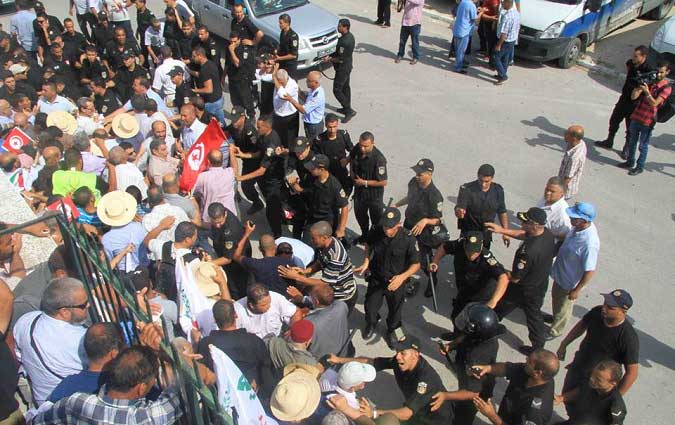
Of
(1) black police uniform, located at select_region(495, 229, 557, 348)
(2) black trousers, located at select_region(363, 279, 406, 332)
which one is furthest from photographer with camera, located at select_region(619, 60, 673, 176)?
(2) black trousers, located at select_region(363, 279, 406, 332)

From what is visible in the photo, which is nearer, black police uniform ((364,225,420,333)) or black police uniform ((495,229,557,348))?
black police uniform ((495,229,557,348))

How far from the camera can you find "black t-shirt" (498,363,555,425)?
4410 millimetres

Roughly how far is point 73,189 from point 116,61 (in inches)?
174

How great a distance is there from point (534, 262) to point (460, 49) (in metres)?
7.58

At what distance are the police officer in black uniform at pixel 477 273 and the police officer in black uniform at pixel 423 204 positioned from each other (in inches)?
23.6

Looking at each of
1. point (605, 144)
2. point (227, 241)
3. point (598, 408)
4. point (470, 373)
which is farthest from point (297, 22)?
point (598, 408)

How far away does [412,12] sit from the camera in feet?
39.7

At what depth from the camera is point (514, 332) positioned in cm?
649

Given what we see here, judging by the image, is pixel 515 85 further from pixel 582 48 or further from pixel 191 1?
pixel 191 1

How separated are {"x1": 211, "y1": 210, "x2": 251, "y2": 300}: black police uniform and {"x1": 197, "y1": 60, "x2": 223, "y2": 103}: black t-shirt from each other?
3924mm

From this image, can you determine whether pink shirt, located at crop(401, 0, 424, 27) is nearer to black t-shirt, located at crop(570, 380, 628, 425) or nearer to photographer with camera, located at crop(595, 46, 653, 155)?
photographer with camera, located at crop(595, 46, 653, 155)

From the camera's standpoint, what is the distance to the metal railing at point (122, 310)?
9.94ft

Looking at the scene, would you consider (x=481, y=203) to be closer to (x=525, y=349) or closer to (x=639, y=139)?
(x=525, y=349)

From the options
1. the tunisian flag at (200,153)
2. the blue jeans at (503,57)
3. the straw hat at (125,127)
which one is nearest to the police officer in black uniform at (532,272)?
the tunisian flag at (200,153)
